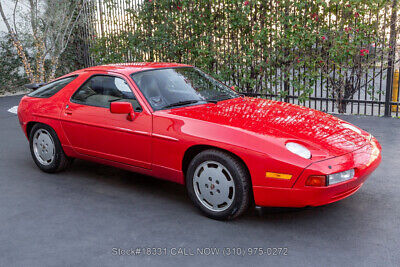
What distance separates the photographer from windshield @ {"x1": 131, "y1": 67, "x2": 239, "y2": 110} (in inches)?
174

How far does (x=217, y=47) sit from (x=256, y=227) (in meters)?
6.94

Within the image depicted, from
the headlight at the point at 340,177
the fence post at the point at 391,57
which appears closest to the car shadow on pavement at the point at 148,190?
the headlight at the point at 340,177

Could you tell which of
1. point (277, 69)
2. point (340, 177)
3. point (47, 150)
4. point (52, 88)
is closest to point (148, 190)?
point (47, 150)

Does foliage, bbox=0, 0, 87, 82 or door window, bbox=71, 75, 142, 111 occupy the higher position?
foliage, bbox=0, 0, 87, 82

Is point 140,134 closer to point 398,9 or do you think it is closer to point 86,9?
point 398,9

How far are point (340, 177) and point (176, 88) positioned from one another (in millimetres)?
2100

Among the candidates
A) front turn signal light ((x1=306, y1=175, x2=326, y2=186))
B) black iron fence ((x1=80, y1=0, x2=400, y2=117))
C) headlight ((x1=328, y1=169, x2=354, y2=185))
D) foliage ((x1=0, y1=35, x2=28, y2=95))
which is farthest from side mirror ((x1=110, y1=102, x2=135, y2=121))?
foliage ((x1=0, y1=35, x2=28, y2=95))

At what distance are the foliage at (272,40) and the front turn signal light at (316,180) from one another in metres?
5.77

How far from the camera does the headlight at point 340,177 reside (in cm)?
336

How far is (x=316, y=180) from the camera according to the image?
3.33 meters

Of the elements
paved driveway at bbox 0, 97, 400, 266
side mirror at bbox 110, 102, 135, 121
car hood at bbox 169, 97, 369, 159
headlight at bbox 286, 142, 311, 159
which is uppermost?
side mirror at bbox 110, 102, 135, 121

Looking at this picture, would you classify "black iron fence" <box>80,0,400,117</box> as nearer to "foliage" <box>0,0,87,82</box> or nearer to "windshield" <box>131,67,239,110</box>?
"foliage" <box>0,0,87,82</box>

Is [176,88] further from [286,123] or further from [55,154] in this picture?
[55,154]

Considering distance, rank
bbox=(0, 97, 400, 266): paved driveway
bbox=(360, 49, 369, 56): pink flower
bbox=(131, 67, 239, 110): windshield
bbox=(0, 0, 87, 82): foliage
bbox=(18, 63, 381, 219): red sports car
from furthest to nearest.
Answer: bbox=(0, 0, 87, 82): foliage
bbox=(360, 49, 369, 56): pink flower
bbox=(131, 67, 239, 110): windshield
bbox=(18, 63, 381, 219): red sports car
bbox=(0, 97, 400, 266): paved driveway
